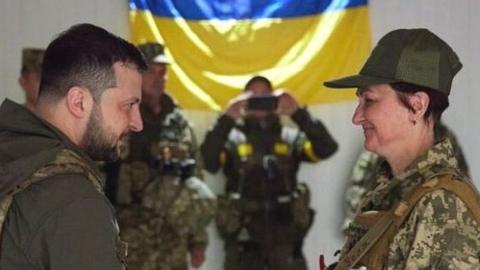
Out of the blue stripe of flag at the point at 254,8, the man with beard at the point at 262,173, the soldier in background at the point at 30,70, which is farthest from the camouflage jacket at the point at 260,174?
the soldier in background at the point at 30,70

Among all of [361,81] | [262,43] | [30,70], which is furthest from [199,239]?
[361,81]

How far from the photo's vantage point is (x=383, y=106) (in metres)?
1.85

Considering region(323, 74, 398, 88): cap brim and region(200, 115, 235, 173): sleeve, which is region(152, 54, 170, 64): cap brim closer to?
region(200, 115, 235, 173): sleeve

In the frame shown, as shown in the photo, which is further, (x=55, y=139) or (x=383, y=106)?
(x=383, y=106)

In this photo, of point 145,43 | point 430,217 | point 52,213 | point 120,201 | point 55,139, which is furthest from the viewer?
point 145,43

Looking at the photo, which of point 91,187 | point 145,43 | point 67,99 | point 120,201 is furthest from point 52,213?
point 145,43

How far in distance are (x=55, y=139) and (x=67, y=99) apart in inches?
3.0

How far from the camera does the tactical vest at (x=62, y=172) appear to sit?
4.86 feet

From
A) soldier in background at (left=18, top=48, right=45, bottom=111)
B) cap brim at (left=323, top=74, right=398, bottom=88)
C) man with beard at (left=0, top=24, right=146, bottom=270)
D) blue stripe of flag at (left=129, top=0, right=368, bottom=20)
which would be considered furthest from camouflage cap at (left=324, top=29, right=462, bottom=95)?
blue stripe of flag at (left=129, top=0, right=368, bottom=20)

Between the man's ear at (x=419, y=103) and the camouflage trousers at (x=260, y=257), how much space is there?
3.05 m

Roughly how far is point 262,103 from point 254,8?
1.72ft

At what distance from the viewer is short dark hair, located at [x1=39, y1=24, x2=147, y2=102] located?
5.17 ft

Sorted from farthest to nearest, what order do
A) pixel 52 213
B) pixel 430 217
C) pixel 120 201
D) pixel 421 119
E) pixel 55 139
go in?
1. pixel 120 201
2. pixel 421 119
3. pixel 430 217
4. pixel 55 139
5. pixel 52 213

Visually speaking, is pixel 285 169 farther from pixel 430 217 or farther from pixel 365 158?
pixel 430 217
